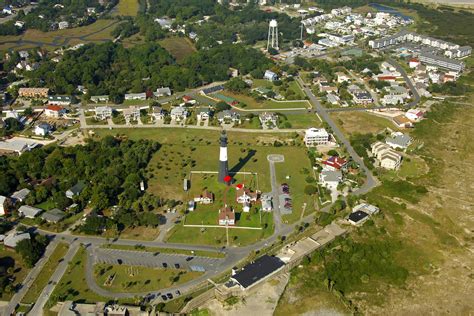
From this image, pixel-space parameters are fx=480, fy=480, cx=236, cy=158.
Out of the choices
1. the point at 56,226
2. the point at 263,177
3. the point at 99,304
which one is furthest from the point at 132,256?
the point at 263,177

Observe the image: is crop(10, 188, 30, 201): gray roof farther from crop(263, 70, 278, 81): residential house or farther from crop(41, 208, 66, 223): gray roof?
crop(263, 70, 278, 81): residential house

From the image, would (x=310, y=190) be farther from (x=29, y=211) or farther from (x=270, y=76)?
(x=270, y=76)

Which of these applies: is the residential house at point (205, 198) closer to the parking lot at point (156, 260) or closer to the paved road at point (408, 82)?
the parking lot at point (156, 260)

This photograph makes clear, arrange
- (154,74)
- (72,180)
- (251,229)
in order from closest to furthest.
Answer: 1. (251,229)
2. (72,180)
3. (154,74)

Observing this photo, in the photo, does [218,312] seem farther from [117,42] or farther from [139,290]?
[117,42]

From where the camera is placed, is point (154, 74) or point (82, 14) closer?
point (154, 74)

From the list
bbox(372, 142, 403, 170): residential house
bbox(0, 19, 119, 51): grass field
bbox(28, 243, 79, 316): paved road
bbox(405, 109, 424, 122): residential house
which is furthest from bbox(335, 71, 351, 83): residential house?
bbox(28, 243, 79, 316): paved road

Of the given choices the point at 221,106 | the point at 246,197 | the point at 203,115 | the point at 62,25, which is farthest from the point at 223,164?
the point at 62,25
